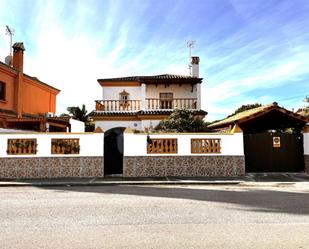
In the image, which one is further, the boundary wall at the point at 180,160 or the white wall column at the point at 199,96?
the white wall column at the point at 199,96

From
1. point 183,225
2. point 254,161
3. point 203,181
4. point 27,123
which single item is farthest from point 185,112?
point 183,225

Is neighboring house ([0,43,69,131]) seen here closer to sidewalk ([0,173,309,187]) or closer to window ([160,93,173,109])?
window ([160,93,173,109])

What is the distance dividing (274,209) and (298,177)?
23.6 ft

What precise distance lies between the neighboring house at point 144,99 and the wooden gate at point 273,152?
9.35 metres

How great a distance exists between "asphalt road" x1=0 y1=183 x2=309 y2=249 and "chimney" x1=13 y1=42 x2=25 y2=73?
55.9 ft

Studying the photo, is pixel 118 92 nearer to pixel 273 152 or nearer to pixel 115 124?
pixel 115 124

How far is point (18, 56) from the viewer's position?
24.9 metres

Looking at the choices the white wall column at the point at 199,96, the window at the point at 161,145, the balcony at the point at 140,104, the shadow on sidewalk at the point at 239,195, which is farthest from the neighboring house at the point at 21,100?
the shadow on sidewalk at the point at 239,195

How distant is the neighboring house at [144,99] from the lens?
968 inches

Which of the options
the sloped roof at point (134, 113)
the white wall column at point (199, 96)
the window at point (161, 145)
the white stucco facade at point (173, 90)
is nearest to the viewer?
the window at point (161, 145)

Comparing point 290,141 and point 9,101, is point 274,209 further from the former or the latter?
point 9,101

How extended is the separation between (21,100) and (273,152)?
19184 mm

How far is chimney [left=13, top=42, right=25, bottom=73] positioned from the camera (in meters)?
24.6

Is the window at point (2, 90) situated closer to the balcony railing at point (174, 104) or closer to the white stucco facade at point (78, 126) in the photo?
the white stucco facade at point (78, 126)
